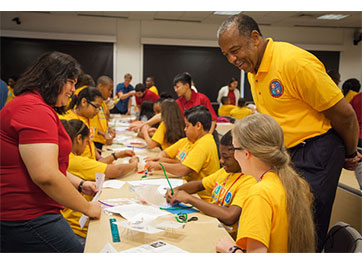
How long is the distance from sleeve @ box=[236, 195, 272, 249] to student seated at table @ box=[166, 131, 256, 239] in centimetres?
49

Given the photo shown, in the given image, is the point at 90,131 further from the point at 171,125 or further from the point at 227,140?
the point at 227,140

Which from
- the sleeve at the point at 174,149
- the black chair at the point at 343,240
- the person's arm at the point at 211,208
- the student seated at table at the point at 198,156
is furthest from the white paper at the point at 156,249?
the sleeve at the point at 174,149

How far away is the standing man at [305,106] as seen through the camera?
60.8 inches

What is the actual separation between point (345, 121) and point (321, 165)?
0.23 meters

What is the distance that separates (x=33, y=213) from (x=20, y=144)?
32 cm

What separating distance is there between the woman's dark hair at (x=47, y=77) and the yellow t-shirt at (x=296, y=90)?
932 millimetres

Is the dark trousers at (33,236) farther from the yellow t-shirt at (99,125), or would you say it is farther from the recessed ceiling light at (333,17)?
the recessed ceiling light at (333,17)

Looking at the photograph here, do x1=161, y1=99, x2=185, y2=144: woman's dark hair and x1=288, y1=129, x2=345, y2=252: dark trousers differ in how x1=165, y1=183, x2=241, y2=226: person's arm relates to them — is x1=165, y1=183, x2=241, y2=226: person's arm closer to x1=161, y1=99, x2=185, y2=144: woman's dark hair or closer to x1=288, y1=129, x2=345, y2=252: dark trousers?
x1=288, y1=129, x2=345, y2=252: dark trousers

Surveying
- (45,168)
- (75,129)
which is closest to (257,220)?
(45,168)

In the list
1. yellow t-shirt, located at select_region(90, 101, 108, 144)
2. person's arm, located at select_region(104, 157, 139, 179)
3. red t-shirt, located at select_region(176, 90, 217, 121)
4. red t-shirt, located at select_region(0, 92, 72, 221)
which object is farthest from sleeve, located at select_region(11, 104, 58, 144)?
red t-shirt, located at select_region(176, 90, 217, 121)

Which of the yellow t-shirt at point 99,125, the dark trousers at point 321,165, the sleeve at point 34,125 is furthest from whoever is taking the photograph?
the yellow t-shirt at point 99,125

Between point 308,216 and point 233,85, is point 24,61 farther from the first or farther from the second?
point 308,216

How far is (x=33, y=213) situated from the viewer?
146 cm

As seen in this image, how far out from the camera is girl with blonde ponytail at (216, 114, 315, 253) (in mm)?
1238
